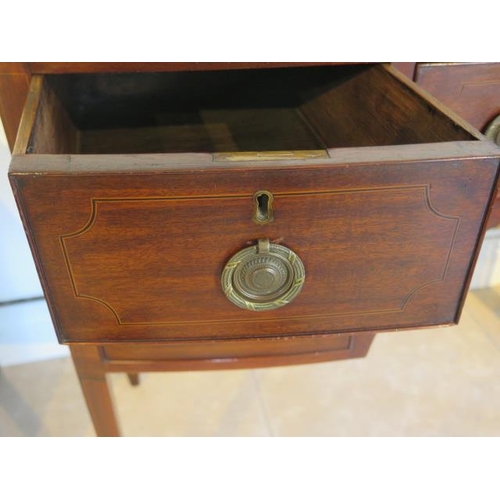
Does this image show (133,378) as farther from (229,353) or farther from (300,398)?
(229,353)

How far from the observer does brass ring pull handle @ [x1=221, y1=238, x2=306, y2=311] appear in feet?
1.69

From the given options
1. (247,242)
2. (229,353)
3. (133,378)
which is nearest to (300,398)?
(133,378)

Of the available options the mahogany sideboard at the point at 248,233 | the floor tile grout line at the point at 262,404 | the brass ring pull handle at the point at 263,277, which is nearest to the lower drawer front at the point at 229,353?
the mahogany sideboard at the point at 248,233

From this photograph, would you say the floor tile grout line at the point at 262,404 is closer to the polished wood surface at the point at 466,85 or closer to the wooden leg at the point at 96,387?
the wooden leg at the point at 96,387

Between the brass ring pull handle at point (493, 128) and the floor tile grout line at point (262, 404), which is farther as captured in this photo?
the floor tile grout line at point (262, 404)

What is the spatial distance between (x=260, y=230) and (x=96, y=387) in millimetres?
342

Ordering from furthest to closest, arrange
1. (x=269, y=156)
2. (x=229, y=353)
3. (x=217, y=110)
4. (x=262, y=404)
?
(x=262, y=404) → (x=217, y=110) → (x=229, y=353) → (x=269, y=156)

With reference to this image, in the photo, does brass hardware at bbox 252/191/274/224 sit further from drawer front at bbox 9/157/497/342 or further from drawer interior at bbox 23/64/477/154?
drawer interior at bbox 23/64/477/154

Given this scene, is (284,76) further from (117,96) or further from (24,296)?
(24,296)

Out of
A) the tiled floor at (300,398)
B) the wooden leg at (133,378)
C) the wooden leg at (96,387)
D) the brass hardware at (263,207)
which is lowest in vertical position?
the tiled floor at (300,398)

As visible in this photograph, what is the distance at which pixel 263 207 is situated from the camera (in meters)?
0.49

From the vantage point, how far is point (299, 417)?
3.59 feet

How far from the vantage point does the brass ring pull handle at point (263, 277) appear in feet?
1.69

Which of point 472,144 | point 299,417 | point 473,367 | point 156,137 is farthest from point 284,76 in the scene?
point 473,367
